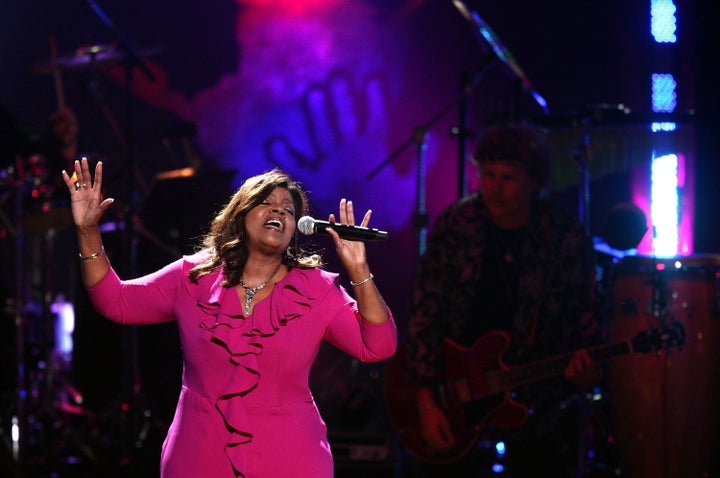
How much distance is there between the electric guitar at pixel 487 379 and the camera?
159 inches

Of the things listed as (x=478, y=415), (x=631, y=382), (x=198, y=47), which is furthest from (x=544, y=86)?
(x=478, y=415)

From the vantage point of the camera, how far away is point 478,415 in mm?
4137

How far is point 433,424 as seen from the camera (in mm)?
4031

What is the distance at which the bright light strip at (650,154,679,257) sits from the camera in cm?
666

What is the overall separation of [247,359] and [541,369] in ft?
5.88

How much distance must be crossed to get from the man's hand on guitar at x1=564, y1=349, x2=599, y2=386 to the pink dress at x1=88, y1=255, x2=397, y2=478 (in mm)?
1499

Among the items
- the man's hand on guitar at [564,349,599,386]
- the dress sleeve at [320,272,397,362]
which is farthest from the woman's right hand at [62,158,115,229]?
the man's hand on guitar at [564,349,599,386]

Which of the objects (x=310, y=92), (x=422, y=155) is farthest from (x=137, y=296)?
(x=310, y=92)

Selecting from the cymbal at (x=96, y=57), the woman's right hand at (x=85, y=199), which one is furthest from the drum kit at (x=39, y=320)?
the woman's right hand at (x=85, y=199)

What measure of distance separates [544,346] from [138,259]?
3716 mm

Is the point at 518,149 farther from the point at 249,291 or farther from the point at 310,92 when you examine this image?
the point at 310,92

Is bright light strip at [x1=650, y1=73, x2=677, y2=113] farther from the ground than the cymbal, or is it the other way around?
bright light strip at [x1=650, y1=73, x2=677, y2=113]

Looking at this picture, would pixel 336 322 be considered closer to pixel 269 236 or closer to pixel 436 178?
pixel 269 236

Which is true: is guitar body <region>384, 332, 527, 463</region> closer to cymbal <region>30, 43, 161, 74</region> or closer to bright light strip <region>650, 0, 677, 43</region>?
cymbal <region>30, 43, 161, 74</region>
